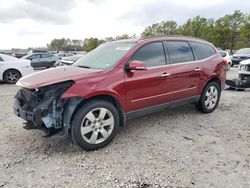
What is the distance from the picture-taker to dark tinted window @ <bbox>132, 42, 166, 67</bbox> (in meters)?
4.01

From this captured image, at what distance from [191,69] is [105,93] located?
2076 mm

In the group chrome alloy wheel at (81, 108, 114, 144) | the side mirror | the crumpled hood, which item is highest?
the side mirror

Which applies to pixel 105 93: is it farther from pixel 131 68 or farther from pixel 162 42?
pixel 162 42

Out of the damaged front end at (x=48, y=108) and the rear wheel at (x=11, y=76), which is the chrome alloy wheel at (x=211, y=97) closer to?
the damaged front end at (x=48, y=108)

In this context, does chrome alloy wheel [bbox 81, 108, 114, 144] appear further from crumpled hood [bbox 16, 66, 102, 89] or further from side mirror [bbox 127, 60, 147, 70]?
side mirror [bbox 127, 60, 147, 70]

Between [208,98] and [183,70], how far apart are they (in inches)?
44.7

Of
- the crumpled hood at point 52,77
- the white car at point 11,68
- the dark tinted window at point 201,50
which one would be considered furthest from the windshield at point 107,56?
the white car at point 11,68

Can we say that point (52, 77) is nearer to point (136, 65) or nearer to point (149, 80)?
point (136, 65)

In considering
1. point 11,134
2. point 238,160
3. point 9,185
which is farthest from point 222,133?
point 11,134

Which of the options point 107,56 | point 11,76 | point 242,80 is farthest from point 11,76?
point 242,80

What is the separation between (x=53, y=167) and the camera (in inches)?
119

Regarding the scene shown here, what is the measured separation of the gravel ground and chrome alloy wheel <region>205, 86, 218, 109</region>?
0.59 meters

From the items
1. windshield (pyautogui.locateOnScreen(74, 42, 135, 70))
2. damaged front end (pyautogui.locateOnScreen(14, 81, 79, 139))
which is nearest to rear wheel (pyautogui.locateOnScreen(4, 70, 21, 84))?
windshield (pyautogui.locateOnScreen(74, 42, 135, 70))

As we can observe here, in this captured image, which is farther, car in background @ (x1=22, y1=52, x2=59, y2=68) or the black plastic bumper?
car in background @ (x1=22, y1=52, x2=59, y2=68)
